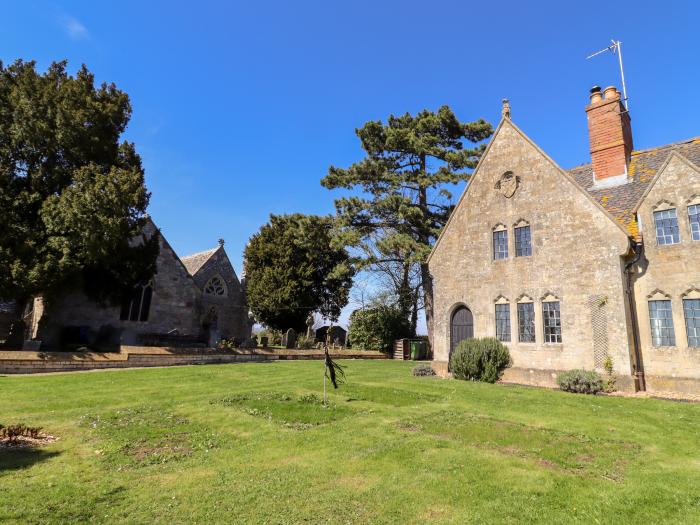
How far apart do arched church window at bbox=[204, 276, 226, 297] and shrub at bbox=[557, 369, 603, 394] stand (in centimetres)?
3241

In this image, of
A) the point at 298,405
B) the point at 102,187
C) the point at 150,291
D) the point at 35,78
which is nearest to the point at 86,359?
the point at 102,187

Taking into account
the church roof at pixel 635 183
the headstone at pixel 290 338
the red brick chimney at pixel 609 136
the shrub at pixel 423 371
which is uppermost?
the red brick chimney at pixel 609 136

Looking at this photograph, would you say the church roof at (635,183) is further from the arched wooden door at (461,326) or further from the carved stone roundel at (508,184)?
the arched wooden door at (461,326)

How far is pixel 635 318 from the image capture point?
631 inches

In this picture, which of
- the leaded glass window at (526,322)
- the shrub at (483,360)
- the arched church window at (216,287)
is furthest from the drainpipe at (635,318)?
the arched church window at (216,287)

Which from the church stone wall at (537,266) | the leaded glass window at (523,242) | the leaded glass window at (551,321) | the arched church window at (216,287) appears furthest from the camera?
the arched church window at (216,287)

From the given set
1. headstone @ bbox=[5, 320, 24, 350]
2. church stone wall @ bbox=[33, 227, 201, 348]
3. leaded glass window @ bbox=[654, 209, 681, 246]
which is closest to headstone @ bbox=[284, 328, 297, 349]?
church stone wall @ bbox=[33, 227, 201, 348]

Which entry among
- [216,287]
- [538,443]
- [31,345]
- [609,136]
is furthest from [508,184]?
[216,287]

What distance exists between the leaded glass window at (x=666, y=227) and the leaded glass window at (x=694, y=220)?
1.39ft

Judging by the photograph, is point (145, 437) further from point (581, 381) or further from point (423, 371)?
point (581, 381)

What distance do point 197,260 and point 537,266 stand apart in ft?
115

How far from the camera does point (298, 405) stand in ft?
36.6

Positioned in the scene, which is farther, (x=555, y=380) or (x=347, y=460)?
(x=555, y=380)

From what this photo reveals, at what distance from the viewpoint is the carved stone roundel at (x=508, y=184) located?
20.0 m
